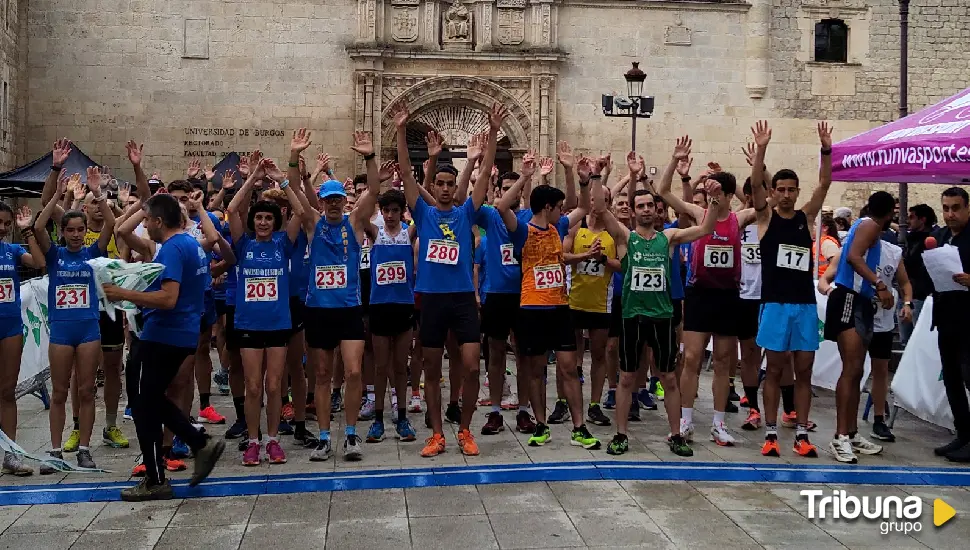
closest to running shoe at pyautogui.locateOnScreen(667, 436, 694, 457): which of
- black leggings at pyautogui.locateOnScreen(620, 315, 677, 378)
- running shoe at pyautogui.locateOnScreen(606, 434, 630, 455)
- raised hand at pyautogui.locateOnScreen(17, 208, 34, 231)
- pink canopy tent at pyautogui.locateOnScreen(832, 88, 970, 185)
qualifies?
running shoe at pyautogui.locateOnScreen(606, 434, 630, 455)

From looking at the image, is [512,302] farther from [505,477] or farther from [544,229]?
[505,477]

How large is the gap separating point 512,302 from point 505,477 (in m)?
1.94

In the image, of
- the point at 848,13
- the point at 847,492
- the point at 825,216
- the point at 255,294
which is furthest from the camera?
the point at 848,13

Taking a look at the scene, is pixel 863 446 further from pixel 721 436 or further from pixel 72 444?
pixel 72 444

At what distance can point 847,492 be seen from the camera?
5.63 metres

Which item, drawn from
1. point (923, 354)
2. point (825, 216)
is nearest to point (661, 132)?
point (825, 216)

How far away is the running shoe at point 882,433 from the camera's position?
733cm

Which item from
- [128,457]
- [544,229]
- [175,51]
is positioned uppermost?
[175,51]

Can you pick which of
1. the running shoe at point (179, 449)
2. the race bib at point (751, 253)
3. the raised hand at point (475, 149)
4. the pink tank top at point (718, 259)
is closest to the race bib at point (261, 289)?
the running shoe at point (179, 449)

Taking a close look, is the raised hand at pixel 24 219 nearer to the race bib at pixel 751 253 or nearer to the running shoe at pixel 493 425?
the running shoe at pixel 493 425

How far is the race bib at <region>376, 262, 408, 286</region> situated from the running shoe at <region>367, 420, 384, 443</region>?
3.74 feet

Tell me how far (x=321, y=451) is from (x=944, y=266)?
4.99m

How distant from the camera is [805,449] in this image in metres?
6.64

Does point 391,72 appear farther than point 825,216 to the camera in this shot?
Yes
